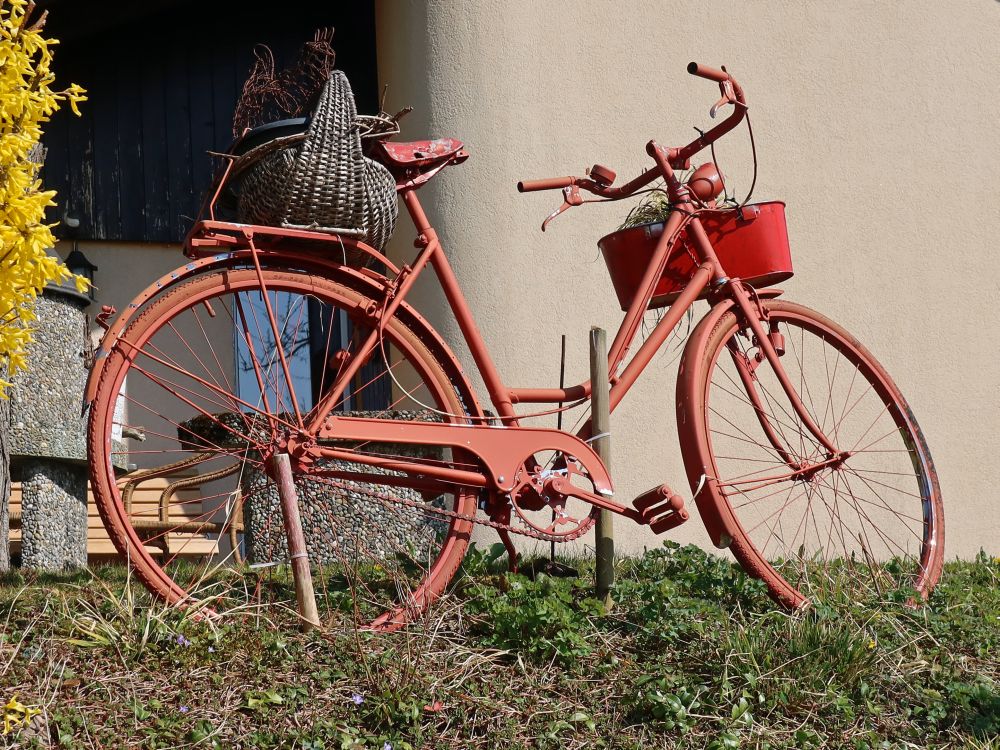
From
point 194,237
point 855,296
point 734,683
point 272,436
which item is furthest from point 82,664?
point 855,296

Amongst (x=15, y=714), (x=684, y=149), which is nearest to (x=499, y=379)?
(x=684, y=149)

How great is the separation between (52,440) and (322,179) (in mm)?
2637

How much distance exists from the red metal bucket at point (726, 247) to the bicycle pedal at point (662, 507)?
2.64ft

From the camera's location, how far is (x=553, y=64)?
5875 mm

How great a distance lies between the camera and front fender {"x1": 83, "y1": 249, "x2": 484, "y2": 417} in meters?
3.16

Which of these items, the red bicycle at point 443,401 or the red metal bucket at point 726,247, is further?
the red metal bucket at point 726,247

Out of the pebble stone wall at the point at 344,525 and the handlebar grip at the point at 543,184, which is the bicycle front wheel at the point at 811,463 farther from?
the pebble stone wall at the point at 344,525

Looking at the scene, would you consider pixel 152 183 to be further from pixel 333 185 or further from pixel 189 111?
pixel 333 185

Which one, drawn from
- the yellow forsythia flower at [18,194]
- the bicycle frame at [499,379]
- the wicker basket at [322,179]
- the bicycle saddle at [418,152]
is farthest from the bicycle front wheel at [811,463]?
the yellow forsythia flower at [18,194]

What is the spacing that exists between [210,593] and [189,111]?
472 cm

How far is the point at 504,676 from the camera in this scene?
3.14 m

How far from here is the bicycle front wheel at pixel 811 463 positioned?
366 centimetres

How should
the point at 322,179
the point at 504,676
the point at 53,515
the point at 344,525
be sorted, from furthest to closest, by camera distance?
the point at 53,515, the point at 344,525, the point at 322,179, the point at 504,676

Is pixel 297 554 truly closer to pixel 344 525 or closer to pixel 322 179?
pixel 322 179
